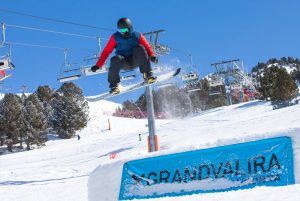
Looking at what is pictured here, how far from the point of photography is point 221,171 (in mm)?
6676

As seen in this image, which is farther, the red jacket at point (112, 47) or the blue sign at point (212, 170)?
the red jacket at point (112, 47)

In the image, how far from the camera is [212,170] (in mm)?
6750

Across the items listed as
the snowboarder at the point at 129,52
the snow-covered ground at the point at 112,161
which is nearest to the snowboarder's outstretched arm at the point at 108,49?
the snowboarder at the point at 129,52

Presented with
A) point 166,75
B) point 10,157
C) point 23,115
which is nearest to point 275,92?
point 10,157

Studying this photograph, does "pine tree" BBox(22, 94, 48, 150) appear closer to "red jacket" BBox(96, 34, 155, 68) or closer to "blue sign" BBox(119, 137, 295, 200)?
"red jacket" BBox(96, 34, 155, 68)

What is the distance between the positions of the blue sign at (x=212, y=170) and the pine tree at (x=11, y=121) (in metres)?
56.5

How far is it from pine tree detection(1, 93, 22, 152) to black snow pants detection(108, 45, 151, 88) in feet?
182

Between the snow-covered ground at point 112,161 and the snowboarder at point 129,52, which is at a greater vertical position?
the snowboarder at point 129,52

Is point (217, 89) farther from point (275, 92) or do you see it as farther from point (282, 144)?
point (282, 144)

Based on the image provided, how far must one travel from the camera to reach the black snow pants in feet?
26.8

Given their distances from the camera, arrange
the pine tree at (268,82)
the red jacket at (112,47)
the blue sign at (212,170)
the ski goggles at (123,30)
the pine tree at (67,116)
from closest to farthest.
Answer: the blue sign at (212,170) → the ski goggles at (123,30) → the red jacket at (112,47) → the pine tree at (268,82) → the pine tree at (67,116)

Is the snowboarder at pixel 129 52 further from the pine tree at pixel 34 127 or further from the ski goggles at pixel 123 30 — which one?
the pine tree at pixel 34 127

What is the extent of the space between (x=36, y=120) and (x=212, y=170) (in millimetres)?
56873

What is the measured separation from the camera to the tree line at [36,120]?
6034 centimetres
